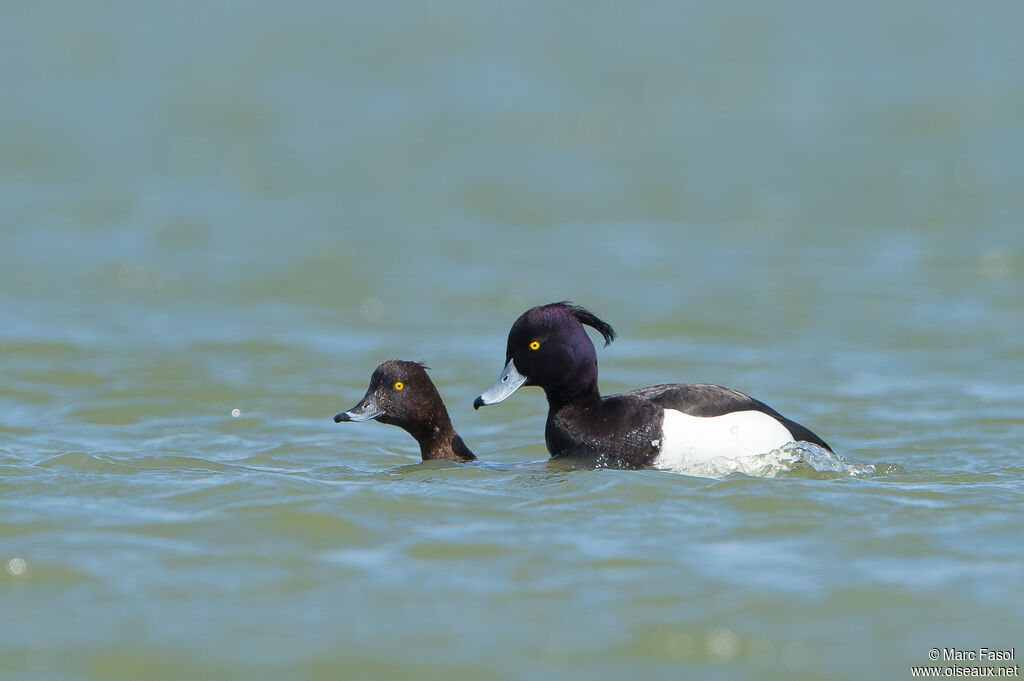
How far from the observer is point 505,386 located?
8852 millimetres

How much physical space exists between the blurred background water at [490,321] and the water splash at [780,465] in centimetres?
12

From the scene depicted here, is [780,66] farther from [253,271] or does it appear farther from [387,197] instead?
[253,271]

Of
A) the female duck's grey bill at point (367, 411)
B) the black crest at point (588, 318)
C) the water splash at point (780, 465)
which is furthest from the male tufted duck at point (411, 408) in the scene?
the water splash at point (780, 465)

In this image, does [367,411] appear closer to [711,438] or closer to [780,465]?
[711,438]

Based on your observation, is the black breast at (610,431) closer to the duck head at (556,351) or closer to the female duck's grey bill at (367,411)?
the duck head at (556,351)

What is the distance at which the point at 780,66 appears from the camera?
26703mm

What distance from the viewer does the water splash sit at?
820cm

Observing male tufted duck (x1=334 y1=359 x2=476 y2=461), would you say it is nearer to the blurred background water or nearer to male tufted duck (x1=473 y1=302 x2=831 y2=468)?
the blurred background water

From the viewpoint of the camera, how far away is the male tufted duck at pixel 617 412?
8.26 meters

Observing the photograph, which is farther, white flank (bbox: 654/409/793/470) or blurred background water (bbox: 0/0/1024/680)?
white flank (bbox: 654/409/793/470)

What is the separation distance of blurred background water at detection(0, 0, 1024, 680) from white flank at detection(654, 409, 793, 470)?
0.32 meters

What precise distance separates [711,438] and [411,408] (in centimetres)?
198

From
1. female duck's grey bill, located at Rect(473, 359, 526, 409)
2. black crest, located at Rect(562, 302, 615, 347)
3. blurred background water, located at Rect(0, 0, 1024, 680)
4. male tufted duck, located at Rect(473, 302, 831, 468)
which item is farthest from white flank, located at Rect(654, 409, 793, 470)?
female duck's grey bill, located at Rect(473, 359, 526, 409)

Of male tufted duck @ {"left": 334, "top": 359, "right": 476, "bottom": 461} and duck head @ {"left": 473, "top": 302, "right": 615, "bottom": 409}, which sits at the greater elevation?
duck head @ {"left": 473, "top": 302, "right": 615, "bottom": 409}
